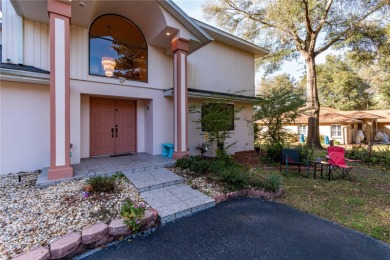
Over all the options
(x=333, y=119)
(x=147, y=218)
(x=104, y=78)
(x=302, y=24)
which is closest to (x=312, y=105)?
(x=302, y=24)

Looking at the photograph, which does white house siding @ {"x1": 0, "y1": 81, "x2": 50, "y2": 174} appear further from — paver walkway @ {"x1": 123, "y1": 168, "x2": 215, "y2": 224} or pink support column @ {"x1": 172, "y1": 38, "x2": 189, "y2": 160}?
pink support column @ {"x1": 172, "y1": 38, "x2": 189, "y2": 160}

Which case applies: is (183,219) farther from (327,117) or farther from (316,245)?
(327,117)

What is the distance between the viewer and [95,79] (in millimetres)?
6301

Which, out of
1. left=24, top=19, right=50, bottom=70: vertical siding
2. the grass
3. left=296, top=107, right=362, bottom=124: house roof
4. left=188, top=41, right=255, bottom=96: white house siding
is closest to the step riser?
the grass

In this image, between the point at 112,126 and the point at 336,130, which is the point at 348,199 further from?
the point at 336,130

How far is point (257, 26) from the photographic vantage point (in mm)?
13352

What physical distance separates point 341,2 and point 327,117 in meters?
11.0

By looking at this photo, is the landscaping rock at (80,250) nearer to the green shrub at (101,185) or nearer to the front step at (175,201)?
the front step at (175,201)

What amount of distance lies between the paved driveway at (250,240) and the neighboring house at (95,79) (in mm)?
3104

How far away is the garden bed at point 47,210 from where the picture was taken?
2.48 m

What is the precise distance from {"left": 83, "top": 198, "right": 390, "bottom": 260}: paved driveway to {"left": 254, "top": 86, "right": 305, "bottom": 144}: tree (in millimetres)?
4650

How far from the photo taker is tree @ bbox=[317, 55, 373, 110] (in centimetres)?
2275

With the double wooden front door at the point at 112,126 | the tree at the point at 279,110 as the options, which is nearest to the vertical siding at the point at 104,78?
the double wooden front door at the point at 112,126

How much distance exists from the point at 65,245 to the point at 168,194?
203 cm
